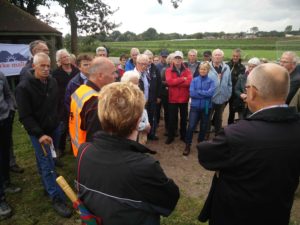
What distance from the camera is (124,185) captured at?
1501 millimetres

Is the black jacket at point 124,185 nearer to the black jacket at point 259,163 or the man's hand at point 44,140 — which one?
the black jacket at point 259,163

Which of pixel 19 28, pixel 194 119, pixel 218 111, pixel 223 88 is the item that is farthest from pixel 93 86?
pixel 19 28

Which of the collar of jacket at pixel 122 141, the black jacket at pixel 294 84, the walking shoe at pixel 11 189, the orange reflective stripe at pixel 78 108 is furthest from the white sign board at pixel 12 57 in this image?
the collar of jacket at pixel 122 141

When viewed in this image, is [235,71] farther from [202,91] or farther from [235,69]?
[202,91]

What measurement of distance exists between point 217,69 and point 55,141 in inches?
158

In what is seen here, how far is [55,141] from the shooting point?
4062 mm

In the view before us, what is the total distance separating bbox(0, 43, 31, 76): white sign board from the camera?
10516 millimetres

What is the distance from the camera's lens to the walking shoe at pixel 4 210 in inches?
141

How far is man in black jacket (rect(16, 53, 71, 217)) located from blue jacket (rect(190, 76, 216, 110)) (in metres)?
2.98

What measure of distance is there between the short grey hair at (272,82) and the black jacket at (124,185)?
0.95 metres

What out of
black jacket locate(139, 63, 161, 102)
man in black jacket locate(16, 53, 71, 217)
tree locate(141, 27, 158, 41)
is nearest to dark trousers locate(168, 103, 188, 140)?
black jacket locate(139, 63, 161, 102)

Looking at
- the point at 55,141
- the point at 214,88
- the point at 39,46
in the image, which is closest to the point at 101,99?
the point at 55,141

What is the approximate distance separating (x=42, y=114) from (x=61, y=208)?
1.32 m

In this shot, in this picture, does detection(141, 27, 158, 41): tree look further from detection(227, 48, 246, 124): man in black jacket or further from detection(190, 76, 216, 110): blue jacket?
detection(190, 76, 216, 110): blue jacket
